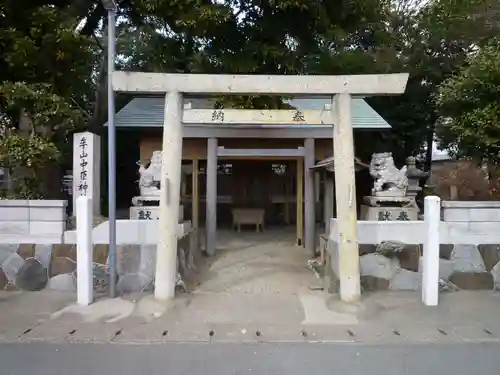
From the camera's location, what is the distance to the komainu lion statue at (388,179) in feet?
34.1

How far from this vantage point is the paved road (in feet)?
16.6

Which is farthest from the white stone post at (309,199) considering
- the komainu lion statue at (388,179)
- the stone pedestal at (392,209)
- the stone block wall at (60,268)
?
the stone block wall at (60,268)

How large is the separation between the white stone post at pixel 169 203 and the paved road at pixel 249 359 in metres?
1.95

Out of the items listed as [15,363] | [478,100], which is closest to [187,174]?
[478,100]

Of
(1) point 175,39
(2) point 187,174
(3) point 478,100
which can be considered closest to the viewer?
(3) point 478,100

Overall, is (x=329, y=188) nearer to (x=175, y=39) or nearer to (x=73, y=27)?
(x=175, y=39)

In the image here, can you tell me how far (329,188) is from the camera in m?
13.3

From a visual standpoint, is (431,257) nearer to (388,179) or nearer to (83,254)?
(388,179)

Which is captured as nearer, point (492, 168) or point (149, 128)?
point (492, 168)

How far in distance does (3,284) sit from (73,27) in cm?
482

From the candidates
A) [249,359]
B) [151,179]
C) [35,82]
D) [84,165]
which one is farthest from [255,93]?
[35,82]

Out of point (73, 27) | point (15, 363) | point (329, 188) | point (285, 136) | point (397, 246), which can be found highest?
point (73, 27)

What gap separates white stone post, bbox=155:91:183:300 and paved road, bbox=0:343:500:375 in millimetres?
1954

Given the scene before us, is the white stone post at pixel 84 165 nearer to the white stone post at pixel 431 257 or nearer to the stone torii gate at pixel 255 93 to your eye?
the stone torii gate at pixel 255 93
